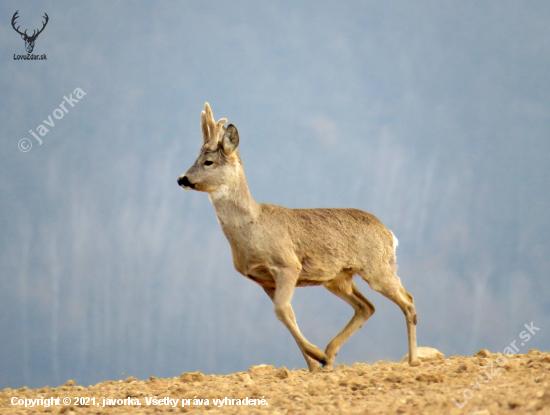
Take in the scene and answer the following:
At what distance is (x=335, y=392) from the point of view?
6.76 m

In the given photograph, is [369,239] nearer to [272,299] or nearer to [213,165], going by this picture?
[272,299]

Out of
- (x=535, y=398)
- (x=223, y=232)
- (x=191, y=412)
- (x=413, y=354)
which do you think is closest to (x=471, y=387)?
(x=535, y=398)

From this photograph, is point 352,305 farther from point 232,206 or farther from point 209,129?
point 209,129

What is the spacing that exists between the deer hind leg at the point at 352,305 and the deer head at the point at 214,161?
2.64m

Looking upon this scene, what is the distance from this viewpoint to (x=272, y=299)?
9078 mm

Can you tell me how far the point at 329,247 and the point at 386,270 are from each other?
1.08 meters

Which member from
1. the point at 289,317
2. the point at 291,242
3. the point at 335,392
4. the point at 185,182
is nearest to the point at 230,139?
the point at 185,182

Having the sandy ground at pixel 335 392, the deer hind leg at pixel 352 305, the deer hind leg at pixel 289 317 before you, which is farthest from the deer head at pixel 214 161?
the sandy ground at pixel 335 392

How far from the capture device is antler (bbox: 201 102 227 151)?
8.64 meters

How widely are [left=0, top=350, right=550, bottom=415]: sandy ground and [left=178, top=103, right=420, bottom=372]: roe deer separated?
1005 mm

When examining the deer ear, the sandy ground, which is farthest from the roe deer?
the sandy ground

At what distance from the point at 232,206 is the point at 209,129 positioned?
126 centimetres

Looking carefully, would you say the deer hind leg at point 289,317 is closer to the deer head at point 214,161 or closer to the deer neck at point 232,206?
the deer neck at point 232,206

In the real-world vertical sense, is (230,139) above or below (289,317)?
above
